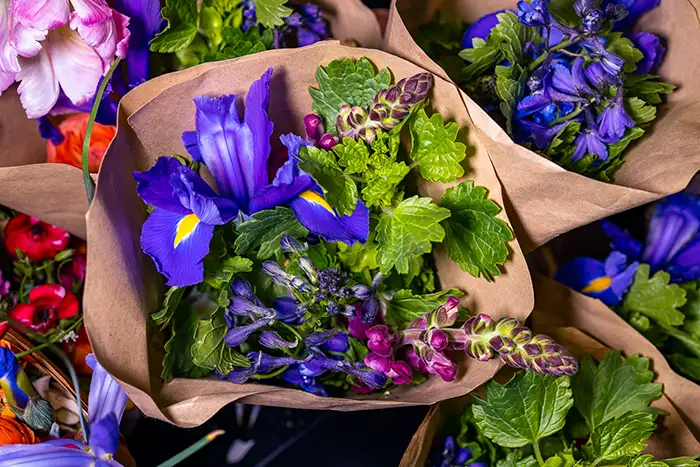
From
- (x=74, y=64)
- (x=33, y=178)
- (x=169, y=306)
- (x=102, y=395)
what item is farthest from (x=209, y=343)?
(x=74, y=64)

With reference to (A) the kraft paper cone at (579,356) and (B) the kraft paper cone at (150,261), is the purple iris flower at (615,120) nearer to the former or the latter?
(B) the kraft paper cone at (150,261)

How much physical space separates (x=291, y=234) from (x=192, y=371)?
208 millimetres

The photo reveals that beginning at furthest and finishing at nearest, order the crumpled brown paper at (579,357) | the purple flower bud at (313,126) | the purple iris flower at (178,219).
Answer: the crumpled brown paper at (579,357) < the purple flower bud at (313,126) < the purple iris flower at (178,219)

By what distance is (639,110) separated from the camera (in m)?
0.85

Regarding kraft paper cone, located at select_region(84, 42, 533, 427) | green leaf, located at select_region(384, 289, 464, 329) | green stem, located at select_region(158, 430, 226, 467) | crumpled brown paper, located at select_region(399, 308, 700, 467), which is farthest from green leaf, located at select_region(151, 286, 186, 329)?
crumpled brown paper, located at select_region(399, 308, 700, 467)

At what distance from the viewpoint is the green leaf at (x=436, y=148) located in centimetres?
76

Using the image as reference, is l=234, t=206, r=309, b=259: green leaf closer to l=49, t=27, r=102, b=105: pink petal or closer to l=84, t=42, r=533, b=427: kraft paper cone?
l=84, t=42, r=533, b=427: kraft paper cone

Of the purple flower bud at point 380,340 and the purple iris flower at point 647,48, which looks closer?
the purple flower bud at point 380,340

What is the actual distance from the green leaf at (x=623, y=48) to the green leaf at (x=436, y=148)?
0.75 feet

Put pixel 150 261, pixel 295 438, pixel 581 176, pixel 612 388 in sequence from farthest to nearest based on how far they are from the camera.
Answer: pixel 295 438 < pixel 612 388 < pixel 150 261 < pixel 581 176

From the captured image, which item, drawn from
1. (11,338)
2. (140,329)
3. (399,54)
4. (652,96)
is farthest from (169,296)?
(652,96)

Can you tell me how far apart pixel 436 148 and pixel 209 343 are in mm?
315

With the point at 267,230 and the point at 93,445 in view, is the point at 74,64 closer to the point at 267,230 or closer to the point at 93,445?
the point at 267,230

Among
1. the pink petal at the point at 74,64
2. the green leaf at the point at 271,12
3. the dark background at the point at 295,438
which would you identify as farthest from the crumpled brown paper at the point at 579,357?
the pink petal at the point at 74,64
